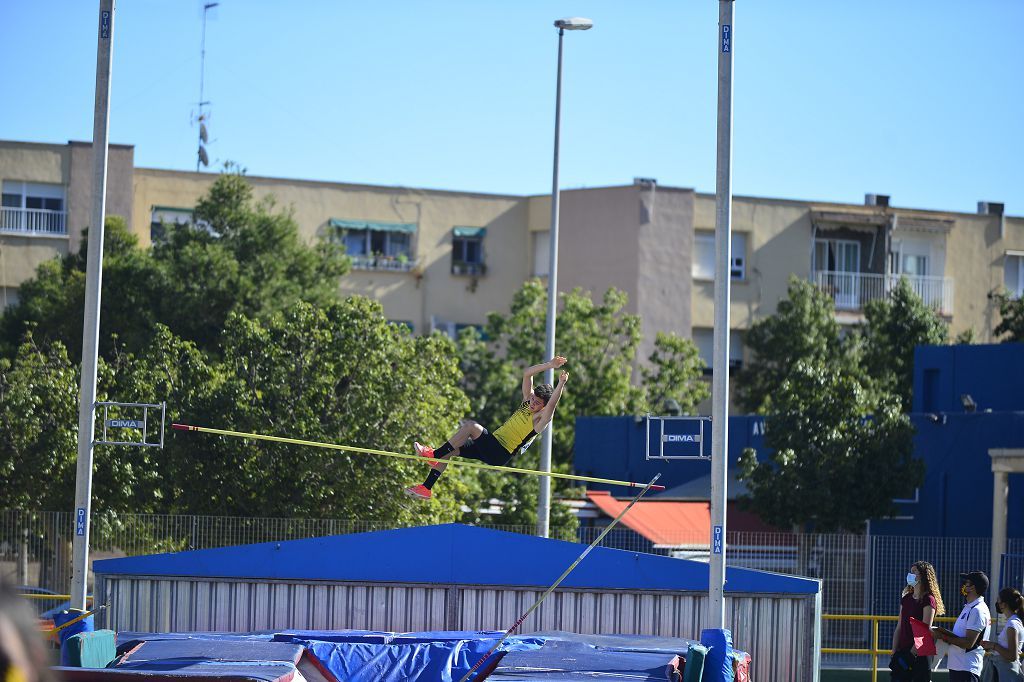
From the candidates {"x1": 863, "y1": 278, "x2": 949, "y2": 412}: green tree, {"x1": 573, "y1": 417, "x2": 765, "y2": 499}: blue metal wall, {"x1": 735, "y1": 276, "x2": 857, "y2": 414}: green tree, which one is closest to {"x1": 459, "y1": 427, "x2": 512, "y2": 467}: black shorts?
{"x1": 573, "y1": 417, "x2": 765, "y2": 499}: blue metal wall

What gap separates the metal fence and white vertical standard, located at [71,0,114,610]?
13.9 feet

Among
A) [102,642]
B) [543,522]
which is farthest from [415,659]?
[543,522]

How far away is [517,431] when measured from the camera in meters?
14.8

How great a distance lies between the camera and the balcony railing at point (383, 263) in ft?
145

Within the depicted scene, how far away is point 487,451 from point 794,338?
92.8 feet

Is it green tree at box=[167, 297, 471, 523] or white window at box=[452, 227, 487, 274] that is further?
white window at box=[452, 227, 487, 274]

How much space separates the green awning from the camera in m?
43.8

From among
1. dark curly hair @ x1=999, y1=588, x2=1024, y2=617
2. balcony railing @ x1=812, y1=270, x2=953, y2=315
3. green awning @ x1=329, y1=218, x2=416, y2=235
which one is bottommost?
dark curly hair @ x1=999, y1=588, x2=1024, y2=617

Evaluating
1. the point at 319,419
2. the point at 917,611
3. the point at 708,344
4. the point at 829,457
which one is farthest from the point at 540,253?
the point at 917,611

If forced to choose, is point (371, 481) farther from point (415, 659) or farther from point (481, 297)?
point (481, 297)

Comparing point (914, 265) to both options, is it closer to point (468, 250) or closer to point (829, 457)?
point (468, 250)

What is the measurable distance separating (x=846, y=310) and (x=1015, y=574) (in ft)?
80.7

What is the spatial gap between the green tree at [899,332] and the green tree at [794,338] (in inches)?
35.3

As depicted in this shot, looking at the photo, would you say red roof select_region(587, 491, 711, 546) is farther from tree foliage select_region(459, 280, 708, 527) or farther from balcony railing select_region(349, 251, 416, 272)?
balcony railing select_region(349, 251, 416, 272)
